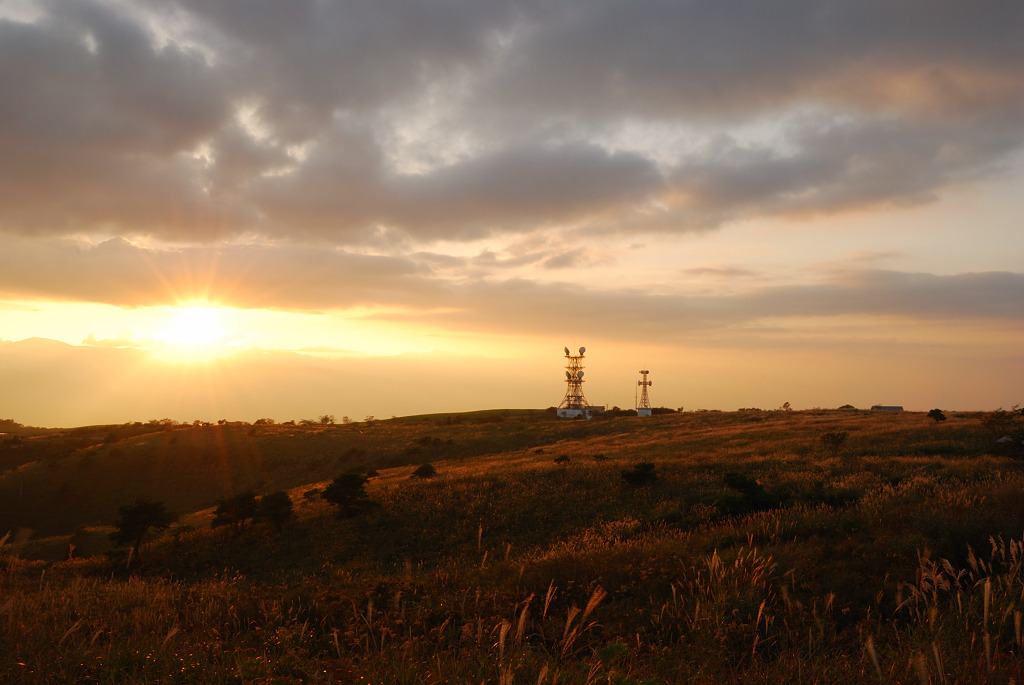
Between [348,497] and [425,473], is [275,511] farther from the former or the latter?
[425,473]

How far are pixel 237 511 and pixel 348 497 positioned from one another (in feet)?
18.1

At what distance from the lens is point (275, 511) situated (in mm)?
27844

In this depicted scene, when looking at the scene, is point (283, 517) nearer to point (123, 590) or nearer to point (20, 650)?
point (123, 590)

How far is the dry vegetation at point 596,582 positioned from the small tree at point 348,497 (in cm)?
69

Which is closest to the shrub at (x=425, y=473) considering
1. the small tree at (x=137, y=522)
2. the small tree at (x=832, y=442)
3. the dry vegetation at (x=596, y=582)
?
the dry vegetation at (x=596, y=582)

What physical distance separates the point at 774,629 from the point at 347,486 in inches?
941

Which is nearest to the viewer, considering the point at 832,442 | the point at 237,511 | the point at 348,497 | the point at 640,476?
the point at 640,476

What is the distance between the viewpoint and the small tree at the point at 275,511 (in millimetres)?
27797

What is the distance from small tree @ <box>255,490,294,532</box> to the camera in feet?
91.2

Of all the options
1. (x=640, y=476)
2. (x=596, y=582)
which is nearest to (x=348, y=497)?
(x=640, y=476)

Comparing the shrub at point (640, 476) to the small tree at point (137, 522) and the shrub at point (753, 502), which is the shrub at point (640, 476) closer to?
the shrub at point (753, 502)

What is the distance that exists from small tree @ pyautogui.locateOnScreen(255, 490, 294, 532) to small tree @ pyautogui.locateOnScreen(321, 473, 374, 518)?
5.94 feet

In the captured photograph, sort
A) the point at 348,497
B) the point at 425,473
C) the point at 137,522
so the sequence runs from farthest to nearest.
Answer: the point at 425,473 → the point at 348,497 → the point at 137,522

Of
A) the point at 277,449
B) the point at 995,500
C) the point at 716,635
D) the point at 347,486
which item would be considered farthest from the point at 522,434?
the point at 716,635
